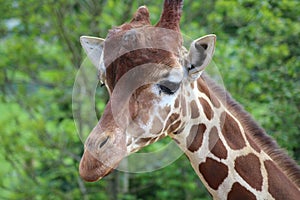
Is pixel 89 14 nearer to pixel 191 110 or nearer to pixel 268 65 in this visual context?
pixel 268 65

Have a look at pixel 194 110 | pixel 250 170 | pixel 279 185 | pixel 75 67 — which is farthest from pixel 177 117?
pixel 75 67

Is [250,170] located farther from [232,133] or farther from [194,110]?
[194,110]

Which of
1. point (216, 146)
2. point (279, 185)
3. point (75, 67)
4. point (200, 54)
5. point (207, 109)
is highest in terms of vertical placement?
point (200, 54)

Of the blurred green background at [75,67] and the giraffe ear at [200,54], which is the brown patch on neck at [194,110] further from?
the blurred green background at [75,67]

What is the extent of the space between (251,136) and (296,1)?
2.63 metres

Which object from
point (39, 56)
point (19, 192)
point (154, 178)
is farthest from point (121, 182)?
point (39, 56)

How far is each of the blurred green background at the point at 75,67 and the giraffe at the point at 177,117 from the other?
2.21 m

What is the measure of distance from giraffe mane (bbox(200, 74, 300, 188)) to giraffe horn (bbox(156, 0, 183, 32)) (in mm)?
417

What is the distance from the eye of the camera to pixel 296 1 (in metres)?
5.87

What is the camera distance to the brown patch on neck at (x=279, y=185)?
11.3 ft

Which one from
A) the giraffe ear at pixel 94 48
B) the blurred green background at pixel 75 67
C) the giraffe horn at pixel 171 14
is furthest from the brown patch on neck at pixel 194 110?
the blurred green background at pixel 75 67

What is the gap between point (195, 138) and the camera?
3.41m

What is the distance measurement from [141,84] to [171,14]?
415mm

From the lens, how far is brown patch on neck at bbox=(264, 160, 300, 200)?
11.3 feet
